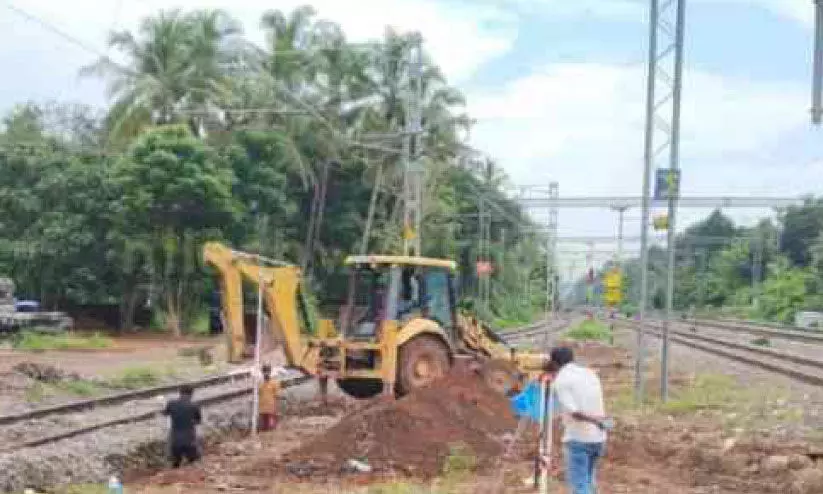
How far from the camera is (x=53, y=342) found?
39.3 meters

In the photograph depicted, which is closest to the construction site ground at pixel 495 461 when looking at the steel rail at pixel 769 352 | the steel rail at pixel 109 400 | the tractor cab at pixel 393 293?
the tractor cab at pixel 393 293

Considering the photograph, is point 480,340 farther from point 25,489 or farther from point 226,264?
point 25,489

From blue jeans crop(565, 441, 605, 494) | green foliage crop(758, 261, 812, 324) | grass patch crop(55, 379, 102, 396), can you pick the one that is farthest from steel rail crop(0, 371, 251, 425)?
green foliage crop(758, 261, 812, 324)

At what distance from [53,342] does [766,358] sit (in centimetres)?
2304

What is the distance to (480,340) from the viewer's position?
81.1 ft

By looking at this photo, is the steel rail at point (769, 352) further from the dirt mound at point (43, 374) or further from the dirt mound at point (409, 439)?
the dirt mound at point (409, 439)

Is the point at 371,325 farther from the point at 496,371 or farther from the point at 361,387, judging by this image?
the point at 496,371

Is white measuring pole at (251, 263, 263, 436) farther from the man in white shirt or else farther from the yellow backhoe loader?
the man in white shirt

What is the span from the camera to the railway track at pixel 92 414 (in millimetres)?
17594

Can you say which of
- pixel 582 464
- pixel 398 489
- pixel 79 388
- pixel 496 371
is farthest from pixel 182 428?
pixel 79 388

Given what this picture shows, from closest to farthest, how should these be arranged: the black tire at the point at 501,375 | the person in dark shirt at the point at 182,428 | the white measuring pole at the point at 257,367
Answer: the person in dark shirt at the point at 182,428 → the white measuring pole at the point at 257,367 → the black tire at the point at 501,375

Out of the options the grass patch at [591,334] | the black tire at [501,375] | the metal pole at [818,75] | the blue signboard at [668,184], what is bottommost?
the grass patch at [591,334]

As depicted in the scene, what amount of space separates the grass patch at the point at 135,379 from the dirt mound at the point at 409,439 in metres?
10.1

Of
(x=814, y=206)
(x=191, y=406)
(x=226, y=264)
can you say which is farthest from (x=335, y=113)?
(x=814, y=206)
